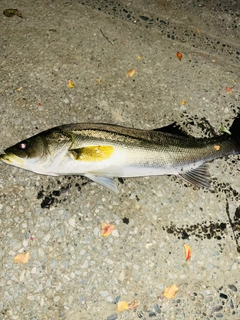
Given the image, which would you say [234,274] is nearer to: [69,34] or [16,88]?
[16,88]

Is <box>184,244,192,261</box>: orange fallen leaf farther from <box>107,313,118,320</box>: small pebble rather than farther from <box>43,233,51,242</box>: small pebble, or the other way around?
<box>43,233,51,242</box>: small pebble

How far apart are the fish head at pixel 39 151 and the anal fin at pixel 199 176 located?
1.56 m

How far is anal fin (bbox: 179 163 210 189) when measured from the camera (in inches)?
158

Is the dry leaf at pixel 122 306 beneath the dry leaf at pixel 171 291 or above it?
above

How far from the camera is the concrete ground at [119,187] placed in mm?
3521

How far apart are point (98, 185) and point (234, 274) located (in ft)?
6.48

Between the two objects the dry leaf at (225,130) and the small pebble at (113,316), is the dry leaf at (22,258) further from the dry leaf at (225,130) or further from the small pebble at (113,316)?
the dry leaf at (225,130)

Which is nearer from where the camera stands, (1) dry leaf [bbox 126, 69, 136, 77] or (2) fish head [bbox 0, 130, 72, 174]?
(2) fish head [bbox 0, 130, 72, 174]

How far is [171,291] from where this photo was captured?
143 inches

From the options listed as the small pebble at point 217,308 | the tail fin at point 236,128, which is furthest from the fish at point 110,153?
the small pebble at point 217,308

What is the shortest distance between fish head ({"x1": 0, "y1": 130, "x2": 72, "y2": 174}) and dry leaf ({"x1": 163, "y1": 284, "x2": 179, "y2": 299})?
1.92 metres

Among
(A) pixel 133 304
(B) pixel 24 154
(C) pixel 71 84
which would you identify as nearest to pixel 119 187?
(B) pixel 24 154

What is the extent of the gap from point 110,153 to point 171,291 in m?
1.73

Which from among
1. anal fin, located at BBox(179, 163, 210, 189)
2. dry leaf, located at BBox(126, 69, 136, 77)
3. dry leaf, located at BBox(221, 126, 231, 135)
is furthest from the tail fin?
dry leaf, located at BBox(126, 69, 136, 77)
